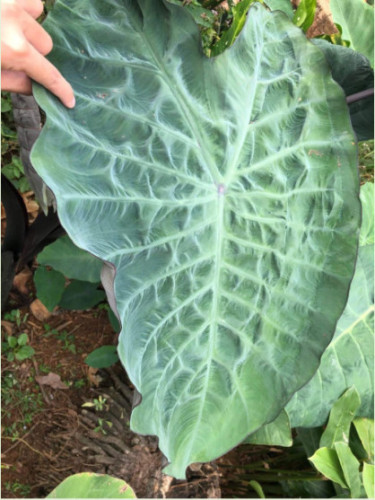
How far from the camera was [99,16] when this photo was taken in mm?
782

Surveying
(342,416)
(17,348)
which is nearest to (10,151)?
(17,348)

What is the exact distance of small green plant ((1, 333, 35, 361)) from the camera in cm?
162

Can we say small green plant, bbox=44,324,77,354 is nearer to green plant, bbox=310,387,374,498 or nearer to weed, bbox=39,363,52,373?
weed, bbox=39,363,52,373

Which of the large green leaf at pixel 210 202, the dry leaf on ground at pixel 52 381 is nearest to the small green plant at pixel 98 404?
the dry leaf on ground at pixel 52 381

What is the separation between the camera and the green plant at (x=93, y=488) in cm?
96

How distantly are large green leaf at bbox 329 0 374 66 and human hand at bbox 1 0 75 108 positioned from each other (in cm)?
74

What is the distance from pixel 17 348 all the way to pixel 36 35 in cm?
121

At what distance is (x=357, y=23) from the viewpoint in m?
1.16

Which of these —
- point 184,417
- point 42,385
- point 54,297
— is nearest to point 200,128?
point 184,417

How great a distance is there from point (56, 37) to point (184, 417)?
63cm

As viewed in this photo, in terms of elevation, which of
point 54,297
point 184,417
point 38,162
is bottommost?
point 54,297

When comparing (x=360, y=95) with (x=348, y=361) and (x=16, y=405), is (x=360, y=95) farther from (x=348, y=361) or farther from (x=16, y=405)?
(x=16, y=405)

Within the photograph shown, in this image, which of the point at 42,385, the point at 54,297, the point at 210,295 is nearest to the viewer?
the point at 210,295

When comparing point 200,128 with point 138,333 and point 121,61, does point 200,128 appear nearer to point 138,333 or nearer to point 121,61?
point 121,61
